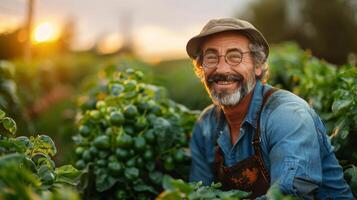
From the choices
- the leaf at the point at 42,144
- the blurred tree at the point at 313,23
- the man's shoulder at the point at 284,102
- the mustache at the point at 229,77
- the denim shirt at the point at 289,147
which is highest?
the mustache at the point at 229,77

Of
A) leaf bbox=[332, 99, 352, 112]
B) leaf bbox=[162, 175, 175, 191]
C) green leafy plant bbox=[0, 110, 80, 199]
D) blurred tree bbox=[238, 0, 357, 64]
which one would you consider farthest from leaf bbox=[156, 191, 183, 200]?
blurred tree bbox=[238, 0, 357, 64]

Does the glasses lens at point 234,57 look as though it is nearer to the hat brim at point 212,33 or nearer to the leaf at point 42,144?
the hat brim at point 212,33

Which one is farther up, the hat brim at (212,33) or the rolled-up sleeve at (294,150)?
the hat brim at (212,33)

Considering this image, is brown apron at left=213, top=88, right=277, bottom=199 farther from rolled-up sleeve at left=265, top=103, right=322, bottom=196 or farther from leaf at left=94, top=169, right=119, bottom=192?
leaf at left=94, top=169, right=119, bottom=192

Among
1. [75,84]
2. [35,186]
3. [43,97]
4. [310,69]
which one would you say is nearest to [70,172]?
[35,186]

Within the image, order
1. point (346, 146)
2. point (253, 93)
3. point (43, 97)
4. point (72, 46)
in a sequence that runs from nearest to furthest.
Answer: point (253, 93) → point (346, 146) → point (43, 97) → point (72, 46)

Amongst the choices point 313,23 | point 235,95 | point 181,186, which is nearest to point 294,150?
point 235,95

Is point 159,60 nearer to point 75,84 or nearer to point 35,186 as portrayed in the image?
point 75,84

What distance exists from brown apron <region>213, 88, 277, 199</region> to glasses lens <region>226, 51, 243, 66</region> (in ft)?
0.78

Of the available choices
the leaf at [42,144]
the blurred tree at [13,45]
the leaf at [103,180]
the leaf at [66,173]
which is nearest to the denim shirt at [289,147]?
the leaf at [103,180]

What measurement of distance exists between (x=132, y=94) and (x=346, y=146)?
1.34 metres

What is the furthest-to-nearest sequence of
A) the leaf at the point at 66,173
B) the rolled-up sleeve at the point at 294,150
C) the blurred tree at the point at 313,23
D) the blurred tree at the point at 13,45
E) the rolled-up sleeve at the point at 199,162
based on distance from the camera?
the blurred tree at the point at 313,23
the blurred tree at the point at 13,45
the rolled-up sleeve at the point at 199,162
the rolled-up sleeve at the point at 294,150
the leaf at the point at 66,173

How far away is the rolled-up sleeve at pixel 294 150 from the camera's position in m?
2.73

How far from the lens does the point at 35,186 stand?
2021 mm
